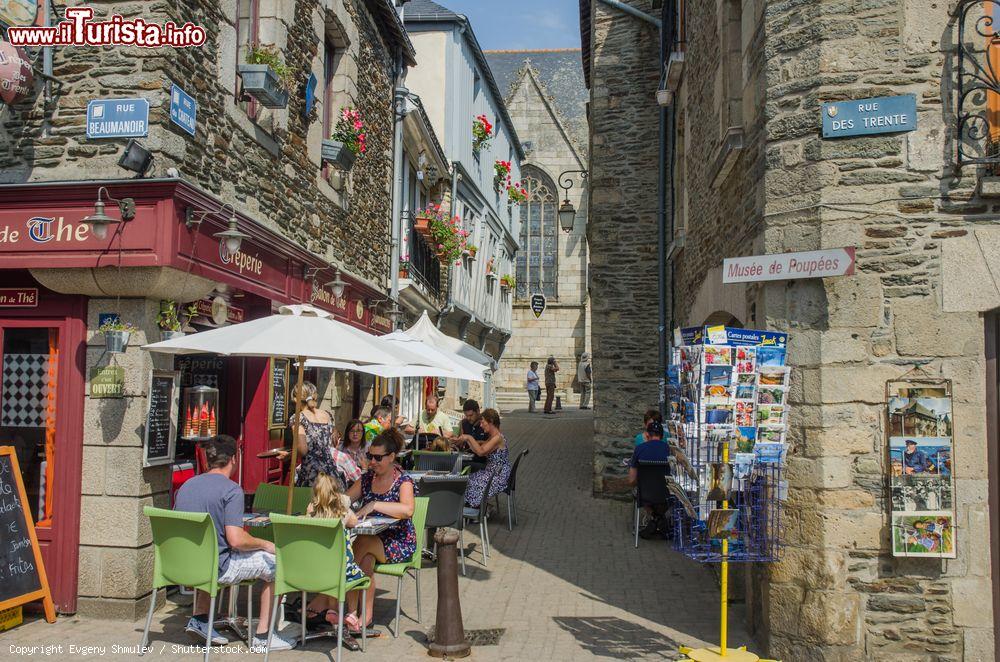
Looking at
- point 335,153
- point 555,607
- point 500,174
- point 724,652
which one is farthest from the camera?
point 500,174

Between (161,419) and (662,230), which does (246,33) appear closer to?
(161,419)

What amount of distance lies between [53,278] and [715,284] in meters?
A: 5.24

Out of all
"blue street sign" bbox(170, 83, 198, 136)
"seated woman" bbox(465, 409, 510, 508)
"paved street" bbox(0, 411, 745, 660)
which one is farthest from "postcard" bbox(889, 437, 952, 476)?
"blue street sign" bbox(170, 83, 198, 136)

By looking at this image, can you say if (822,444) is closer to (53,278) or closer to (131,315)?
(131,315)

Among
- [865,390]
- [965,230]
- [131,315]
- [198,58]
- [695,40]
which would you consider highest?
[695,40]

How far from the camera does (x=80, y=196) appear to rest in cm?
617

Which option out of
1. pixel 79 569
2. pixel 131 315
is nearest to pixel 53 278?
pixel 131 315

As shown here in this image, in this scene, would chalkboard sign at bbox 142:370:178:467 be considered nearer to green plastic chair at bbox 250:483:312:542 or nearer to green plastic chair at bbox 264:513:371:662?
green plastic chair at bbox 250:483:312:542

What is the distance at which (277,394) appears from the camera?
9125 millimetres

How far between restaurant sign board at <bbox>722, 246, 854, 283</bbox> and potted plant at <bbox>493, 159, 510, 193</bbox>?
19110mm

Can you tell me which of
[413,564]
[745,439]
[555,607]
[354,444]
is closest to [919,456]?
[745,439]

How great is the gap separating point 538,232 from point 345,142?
24.9 metres

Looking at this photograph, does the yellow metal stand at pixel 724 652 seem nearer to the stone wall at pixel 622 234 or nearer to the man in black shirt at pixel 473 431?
the man in black shirt at pixel 473 431

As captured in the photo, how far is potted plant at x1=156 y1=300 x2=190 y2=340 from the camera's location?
6363 mm
